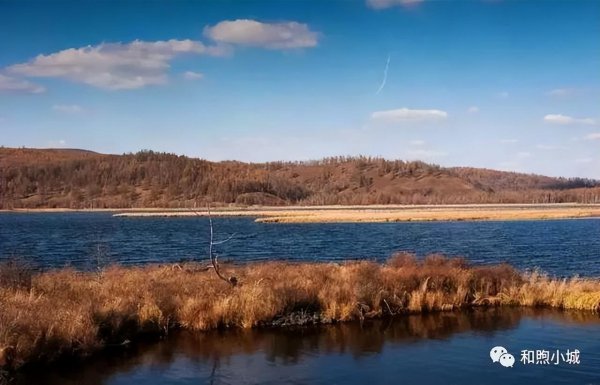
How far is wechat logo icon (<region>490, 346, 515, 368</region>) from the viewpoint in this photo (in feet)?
58.8

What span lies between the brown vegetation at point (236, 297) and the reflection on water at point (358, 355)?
2.58ft

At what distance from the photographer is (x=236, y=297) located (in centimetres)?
2238

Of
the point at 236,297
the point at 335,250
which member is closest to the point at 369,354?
the point at 236,297

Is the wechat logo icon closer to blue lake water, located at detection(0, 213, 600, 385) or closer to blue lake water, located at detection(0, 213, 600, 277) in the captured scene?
blue lake water, located at detection(0, 213, 600, 385)

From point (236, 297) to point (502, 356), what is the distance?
9358 mm

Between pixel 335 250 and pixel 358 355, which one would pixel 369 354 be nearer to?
pixel 358 355

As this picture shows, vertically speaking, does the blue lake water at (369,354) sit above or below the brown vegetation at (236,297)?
below

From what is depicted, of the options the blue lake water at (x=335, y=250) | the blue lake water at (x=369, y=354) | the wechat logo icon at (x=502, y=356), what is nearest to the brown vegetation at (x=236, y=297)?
the blue lake water at (x=369, y=354)

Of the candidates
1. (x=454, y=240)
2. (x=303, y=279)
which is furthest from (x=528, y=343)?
(x=454, y=240)

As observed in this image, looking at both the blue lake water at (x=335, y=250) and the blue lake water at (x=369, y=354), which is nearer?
the blue lake water at (x=369, y=354)

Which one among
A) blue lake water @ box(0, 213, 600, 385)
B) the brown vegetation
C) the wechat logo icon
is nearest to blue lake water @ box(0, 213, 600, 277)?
the brown vegetation

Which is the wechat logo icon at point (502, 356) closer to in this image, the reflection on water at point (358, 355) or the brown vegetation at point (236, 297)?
the reflection on water at point (358, 355)

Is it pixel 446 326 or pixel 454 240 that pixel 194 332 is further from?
pixel 454 240

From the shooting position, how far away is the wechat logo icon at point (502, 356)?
17.9m
